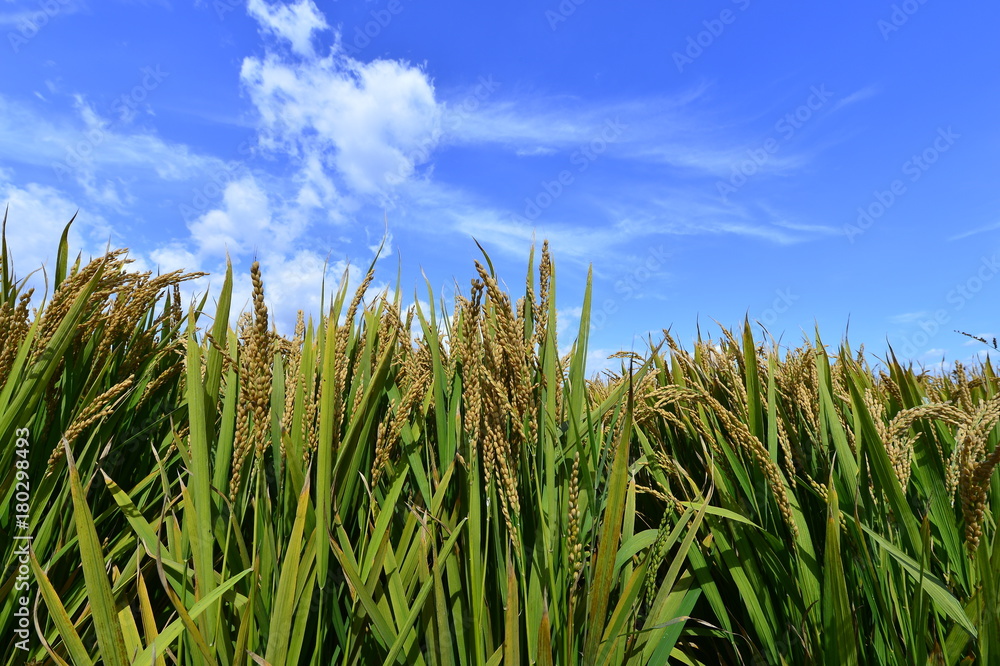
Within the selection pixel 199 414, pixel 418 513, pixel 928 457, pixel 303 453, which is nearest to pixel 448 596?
pixel 418 513

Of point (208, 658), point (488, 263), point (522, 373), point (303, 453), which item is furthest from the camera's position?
point (488, 263)

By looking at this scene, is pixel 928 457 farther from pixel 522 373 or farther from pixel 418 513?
pixel 418 513

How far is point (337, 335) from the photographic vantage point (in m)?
1.50

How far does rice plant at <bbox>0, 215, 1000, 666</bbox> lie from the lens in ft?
3.79

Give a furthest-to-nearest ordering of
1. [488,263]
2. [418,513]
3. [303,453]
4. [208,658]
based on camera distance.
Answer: [488,263] < [418,513] < [303,453] < [208,658]

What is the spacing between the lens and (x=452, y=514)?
1425 millimetres

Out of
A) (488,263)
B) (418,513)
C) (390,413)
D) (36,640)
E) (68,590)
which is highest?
(488,263)

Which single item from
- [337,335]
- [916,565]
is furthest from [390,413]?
[916,565]

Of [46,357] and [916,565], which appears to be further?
[46,357]

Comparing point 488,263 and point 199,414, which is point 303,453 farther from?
point 488,263

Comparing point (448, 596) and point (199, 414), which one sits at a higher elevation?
point (199, 414)

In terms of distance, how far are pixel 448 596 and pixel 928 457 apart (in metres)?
1.51

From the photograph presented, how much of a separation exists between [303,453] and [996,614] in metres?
1.65

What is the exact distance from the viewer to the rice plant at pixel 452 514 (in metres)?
1.16
